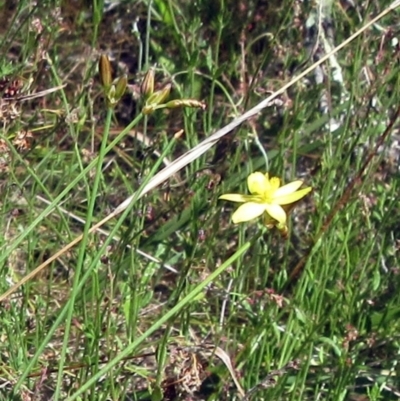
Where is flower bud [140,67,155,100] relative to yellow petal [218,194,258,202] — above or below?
above

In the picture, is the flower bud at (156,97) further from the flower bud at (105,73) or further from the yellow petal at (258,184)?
the yellow petal at (258,184)

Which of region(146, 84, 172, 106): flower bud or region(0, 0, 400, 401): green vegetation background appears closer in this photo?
region(146, 84, 172, 106): flower bud

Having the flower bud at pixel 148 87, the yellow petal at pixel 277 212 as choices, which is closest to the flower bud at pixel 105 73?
the flower bud at pixel 148 87

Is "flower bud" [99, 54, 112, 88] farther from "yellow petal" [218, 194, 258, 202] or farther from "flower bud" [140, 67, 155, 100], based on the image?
"yellow petal" [218, 194, 258, 202]

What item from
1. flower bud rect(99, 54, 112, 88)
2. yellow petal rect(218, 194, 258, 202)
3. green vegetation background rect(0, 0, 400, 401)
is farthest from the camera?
green vegetation background rect(0, 0, 400, 401)

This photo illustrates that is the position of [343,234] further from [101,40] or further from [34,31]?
[101,40]

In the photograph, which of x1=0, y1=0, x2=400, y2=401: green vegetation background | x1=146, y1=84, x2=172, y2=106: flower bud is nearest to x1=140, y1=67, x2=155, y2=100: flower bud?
x1=146, y1=84, x2=172, y2=106: flower bud

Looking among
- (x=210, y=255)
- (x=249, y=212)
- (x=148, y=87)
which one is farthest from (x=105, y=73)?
(x=210, y=255)

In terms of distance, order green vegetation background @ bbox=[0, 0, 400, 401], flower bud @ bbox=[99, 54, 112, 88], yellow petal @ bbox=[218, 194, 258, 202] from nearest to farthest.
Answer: flower bud @ bbox=[99, 54, 112, 88] < yellow petal @ bbox=[218, 194, 258, 202] < green vegetation background @ bbox=[0, 0, 400, 401]
